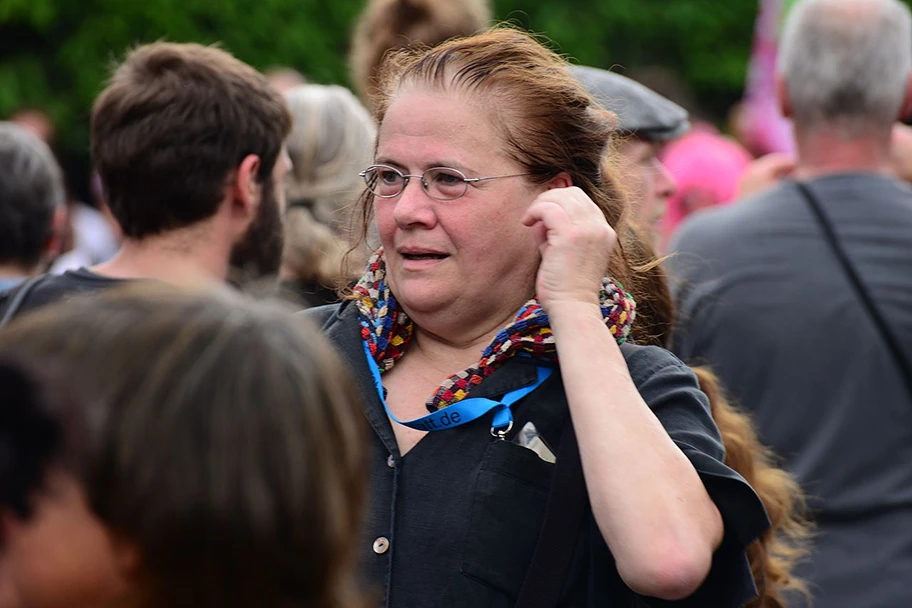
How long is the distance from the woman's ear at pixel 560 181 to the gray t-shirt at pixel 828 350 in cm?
104

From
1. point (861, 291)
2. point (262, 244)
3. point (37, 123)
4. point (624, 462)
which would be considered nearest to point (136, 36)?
point (37, 123)

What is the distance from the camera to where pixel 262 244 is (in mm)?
3773

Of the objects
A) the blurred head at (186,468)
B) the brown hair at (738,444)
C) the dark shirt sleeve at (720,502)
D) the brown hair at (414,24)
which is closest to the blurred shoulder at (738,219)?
the brown hair at (738,444)

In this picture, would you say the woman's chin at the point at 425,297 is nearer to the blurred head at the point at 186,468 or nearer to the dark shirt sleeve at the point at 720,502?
the dark shirt sleeve at the point at 720,502

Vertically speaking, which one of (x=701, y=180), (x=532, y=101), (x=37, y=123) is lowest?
(x=37, y=123)

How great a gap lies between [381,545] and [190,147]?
1547mm

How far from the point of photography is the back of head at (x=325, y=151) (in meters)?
4.53

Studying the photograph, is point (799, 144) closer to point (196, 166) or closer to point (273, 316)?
point (196, 166)

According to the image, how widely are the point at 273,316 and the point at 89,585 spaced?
0.35m

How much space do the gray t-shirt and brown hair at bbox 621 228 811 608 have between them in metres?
0.59

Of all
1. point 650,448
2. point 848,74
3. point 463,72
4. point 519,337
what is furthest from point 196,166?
point 848,74

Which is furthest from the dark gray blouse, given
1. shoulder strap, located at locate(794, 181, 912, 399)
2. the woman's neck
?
shoulder strap, located at locate(794, 181, 912, 399)

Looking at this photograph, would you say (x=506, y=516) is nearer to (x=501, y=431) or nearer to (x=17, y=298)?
(x=501, y=431)

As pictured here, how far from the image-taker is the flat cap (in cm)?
382
